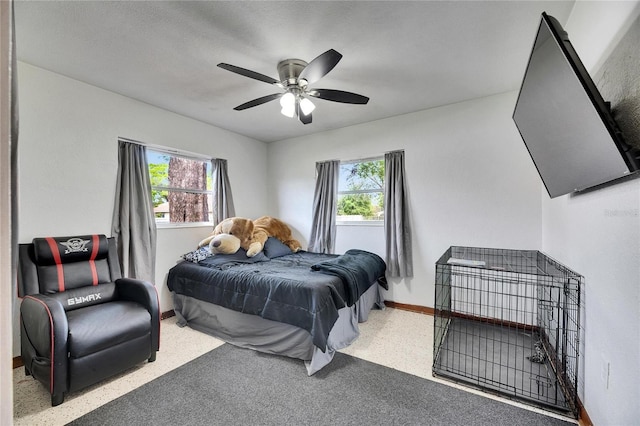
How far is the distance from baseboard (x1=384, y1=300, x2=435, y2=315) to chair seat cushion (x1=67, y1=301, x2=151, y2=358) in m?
2.80

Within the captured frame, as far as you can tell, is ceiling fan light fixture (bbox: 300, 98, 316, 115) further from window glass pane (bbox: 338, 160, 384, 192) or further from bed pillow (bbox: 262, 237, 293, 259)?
bed pillow (bbox: 262, 237, 293, 259)

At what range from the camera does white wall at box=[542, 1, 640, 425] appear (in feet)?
3.89

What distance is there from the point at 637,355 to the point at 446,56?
2.26m

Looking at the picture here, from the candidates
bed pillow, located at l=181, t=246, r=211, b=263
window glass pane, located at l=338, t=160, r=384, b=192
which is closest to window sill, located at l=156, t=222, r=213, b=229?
Result: bed pillow, located at l=181, t=246, r=211, b=263

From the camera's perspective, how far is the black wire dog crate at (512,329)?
1.91 meters

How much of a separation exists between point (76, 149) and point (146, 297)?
1.65 meters

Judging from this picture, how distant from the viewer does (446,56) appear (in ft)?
7.55

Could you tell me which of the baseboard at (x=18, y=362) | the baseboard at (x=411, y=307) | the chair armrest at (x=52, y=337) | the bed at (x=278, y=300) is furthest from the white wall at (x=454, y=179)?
the baseboard at (x=18, y=362)

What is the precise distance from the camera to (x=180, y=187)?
3699mm

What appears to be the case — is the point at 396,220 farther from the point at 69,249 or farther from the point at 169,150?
the point at 69,249

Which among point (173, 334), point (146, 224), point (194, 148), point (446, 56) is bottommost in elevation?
point (173, 334)

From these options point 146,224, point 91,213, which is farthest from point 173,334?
point 91,213

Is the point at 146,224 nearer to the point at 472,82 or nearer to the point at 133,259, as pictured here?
the point at 133,259

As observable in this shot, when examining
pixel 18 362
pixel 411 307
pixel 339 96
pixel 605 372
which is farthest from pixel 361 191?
pixel 18 362
